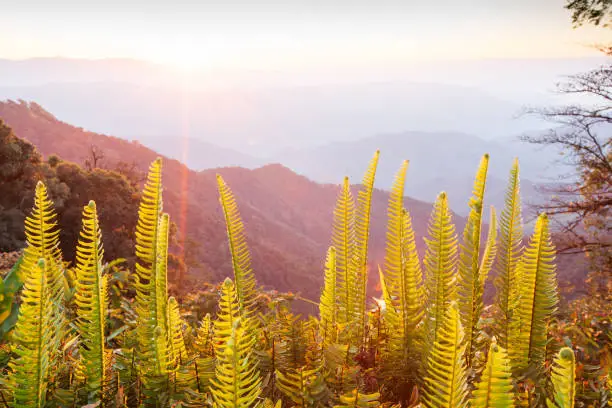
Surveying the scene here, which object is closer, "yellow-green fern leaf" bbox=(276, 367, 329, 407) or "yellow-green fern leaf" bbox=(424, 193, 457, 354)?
"yellow-green fern leaf" bbox=(276, 367, 329, 407)

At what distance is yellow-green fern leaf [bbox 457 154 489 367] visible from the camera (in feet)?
4.00

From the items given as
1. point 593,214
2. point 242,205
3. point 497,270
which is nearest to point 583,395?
point 497,270

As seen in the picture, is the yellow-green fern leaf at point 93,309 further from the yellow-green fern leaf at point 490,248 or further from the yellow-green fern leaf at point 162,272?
the yellow-green fern leaf at point 490,248

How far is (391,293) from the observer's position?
1.65 meters

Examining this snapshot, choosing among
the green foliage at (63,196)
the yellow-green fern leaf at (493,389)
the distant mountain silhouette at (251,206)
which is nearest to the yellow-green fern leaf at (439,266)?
the yellow-green fern leaf at (493,389)

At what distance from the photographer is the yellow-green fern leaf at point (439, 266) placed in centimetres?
130

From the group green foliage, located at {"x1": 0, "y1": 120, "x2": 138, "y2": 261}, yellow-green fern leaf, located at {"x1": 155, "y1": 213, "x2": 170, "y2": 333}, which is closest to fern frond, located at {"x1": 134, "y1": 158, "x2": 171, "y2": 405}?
yellow-green fern leaf, located at {"x1": 155, "y1": 213, "x2": 170, "y2": 333}

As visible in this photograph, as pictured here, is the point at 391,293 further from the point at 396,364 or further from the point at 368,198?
the point at 368,198

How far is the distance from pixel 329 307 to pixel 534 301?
652 mm

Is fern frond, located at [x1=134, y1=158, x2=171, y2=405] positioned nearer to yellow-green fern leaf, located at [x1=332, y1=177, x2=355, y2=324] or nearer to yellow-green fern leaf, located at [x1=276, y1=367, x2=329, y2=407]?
yellow-green fern leaf, located at [x1=276, y1=367, x2=329, y2=407]

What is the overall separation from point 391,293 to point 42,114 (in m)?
97.6

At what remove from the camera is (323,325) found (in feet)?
5.44

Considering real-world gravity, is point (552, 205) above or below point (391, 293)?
below

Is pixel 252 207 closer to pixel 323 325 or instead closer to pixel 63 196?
pixel 63 196
